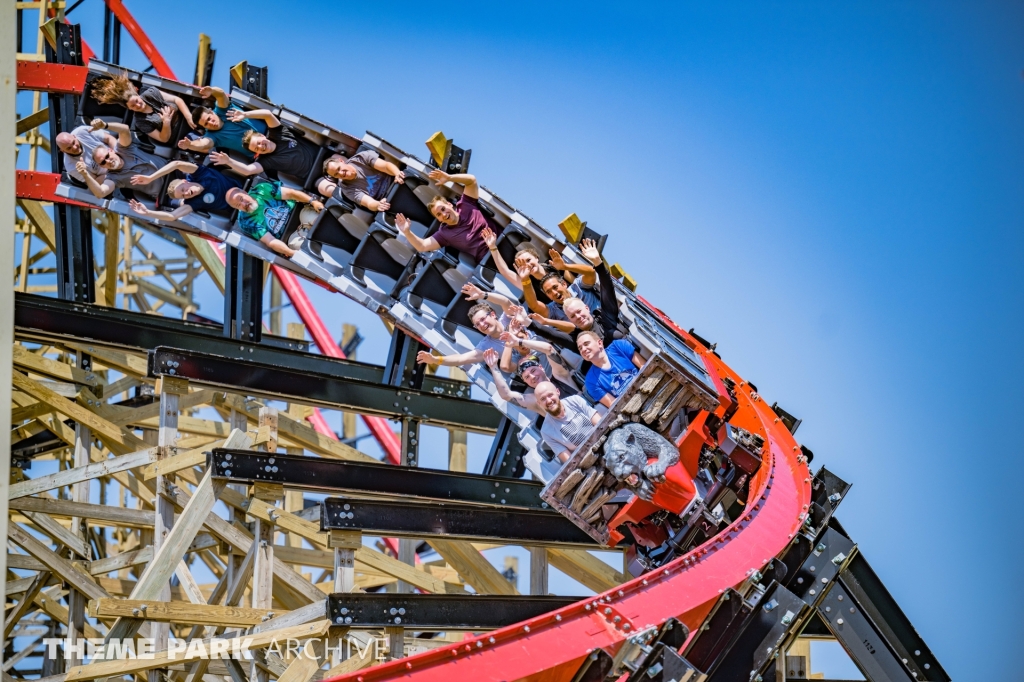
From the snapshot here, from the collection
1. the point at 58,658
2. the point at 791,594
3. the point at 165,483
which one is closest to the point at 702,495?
the point at 791,594

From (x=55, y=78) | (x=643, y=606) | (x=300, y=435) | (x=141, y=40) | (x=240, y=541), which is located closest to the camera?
(x=643, y=606)

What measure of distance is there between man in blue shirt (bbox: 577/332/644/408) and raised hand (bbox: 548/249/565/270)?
56 cm

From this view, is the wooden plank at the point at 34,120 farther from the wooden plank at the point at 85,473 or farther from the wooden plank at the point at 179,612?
the wooden plank at the point at 179,612

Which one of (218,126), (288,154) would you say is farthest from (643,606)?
(218,126)

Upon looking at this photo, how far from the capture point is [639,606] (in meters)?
6.25

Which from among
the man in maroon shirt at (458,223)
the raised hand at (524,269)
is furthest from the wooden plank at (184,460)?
the raised hand at (524,269)

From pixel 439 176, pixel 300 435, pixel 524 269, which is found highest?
pixel 439 176

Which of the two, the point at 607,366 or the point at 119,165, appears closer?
the point at 607,366

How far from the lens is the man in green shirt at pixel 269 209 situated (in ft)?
30.0

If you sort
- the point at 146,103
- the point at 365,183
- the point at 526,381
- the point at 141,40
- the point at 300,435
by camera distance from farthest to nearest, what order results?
the point at 141,40
the point at 300,435
the point at 365,183
the point at 146,103
the point at 526,381

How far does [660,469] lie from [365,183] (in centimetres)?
313

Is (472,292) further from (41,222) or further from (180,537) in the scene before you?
(41,222)

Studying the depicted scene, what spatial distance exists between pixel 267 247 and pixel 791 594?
15.8 ft

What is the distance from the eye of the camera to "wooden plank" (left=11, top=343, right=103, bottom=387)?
346 inches
